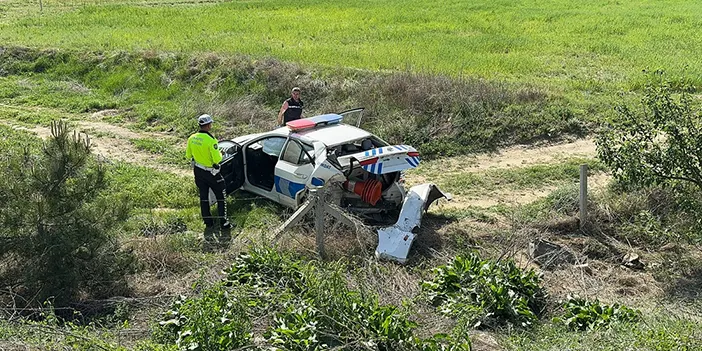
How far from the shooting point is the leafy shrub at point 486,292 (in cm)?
732

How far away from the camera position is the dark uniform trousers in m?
10.7

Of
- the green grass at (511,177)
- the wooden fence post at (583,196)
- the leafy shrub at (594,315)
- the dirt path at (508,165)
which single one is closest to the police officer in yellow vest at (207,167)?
the dirt path at (508,165)

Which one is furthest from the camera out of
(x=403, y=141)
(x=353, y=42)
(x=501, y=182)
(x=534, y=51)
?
(x=353, y=42)

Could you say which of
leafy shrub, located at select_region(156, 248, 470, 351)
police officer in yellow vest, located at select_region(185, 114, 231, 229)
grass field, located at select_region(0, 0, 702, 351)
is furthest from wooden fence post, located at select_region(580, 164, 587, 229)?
police officer in yellow vest, located at select_region(185, 114, 231, 229)

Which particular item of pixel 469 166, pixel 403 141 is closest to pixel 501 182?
pixel 469 166

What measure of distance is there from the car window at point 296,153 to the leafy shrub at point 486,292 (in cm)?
319

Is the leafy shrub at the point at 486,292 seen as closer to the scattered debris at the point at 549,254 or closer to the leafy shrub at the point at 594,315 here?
the leafy shrub at the point at 594,315

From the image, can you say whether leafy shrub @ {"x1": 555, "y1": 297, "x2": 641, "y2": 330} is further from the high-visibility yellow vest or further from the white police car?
the high-visibility yellow vest

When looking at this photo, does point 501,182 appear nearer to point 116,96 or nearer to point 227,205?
point 227,205

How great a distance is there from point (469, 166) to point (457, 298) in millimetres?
6317

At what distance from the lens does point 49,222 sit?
→ 8.05 m

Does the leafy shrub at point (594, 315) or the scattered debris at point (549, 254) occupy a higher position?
the leafy shrub at point (594, 315)

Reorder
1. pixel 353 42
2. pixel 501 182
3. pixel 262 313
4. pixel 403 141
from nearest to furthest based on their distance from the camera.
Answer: pixel 262 313
pixel 501 182
pixel 403 141
pixel 353 42

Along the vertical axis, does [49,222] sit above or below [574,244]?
above
